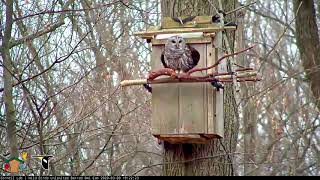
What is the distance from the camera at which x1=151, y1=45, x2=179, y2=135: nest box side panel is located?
455 centimetres

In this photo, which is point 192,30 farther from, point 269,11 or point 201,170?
point 269,11

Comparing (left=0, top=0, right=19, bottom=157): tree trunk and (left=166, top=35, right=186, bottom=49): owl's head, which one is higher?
(left=166, top=35, right=186, bottom=49): owl's head

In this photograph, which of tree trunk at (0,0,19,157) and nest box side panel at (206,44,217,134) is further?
nest box side panel at (206,44,217,134)

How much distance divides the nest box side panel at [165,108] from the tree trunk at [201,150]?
0.35m

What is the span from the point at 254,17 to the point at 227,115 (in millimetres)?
8357

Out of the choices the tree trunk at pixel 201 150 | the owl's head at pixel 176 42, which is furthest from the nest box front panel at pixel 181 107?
the tree trunk at pixel 201 150

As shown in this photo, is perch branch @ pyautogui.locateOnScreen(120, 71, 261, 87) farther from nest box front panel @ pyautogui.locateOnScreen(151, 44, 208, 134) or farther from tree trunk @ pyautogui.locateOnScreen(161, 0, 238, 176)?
tree trunk @ pyautogui.locateOnScreen(161, 0, 238, 176)

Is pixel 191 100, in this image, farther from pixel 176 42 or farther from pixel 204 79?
pixel 176 42

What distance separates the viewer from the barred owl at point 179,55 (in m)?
4.50

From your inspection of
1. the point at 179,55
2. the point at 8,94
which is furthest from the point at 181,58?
the point at 8,94

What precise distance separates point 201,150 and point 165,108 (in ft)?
1.62

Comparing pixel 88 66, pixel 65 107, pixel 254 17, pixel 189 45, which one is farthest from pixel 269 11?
pixel 189 45

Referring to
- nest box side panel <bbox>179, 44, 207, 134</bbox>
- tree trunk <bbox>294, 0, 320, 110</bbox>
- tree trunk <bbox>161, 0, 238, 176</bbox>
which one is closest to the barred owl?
nest box side panel <bbox>179, 44, 207, 134</bbox>

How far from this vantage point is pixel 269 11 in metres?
12.1
